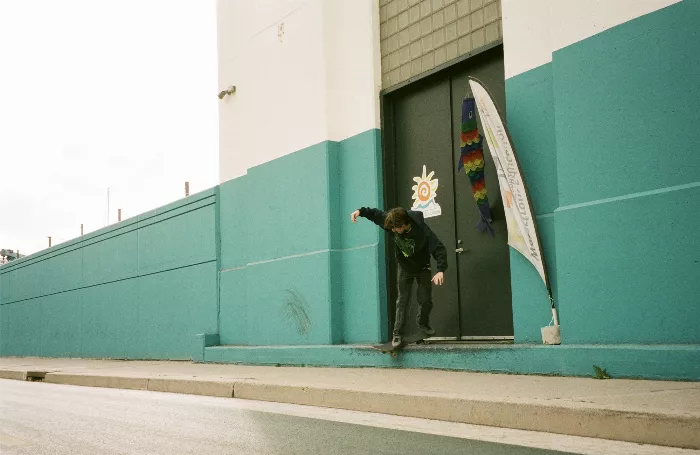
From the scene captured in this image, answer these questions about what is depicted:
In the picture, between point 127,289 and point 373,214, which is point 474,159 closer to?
point 373,214

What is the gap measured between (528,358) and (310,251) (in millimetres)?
4681

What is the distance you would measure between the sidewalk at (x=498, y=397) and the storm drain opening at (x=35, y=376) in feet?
20.3

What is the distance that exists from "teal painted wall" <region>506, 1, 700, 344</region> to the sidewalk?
0.77m

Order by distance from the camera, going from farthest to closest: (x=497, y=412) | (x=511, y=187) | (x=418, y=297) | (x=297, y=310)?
(x=297, y=310)
(x=418, y=297)
(x=511, y=187)
(x=497, y=412)

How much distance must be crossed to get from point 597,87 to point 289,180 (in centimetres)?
580

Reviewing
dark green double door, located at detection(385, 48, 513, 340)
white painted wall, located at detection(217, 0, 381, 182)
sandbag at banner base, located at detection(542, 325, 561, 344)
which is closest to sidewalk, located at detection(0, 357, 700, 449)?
sandbag at banner base, located at detection(542, 325, 561, 344)

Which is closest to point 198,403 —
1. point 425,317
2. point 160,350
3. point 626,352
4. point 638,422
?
point 425,317

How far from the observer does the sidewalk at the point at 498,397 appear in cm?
480

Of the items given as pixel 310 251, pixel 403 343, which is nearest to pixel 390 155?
pixel 310 251

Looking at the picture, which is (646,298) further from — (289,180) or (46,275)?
(46,275)

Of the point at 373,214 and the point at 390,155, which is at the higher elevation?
the point at 390,155

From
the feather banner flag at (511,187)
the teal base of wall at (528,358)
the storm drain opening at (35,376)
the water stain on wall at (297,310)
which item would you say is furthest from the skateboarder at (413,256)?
A: the storm drain opening at (35,376)

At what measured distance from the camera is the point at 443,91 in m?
10.2

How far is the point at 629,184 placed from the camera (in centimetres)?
723
